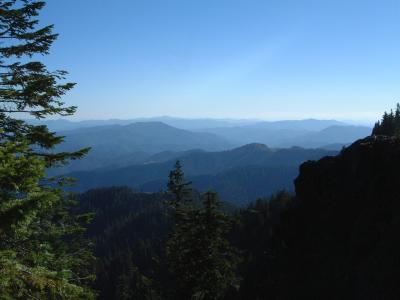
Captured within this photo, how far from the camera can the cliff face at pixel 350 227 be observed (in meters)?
20.3

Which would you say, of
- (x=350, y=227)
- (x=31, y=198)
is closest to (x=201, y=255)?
(x=350, y=227)

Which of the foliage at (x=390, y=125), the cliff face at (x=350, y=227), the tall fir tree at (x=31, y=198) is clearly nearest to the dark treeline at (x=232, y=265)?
the cliff face at (x=350, y=227)

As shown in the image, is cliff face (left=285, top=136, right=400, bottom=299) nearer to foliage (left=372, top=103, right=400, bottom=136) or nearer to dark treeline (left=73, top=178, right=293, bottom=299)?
dark treeline (left=73, top=178, right=293, bottom=299)

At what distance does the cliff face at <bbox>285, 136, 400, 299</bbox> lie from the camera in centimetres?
2031

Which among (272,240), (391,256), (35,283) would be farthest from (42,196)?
(272,240)

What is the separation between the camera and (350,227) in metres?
25.7

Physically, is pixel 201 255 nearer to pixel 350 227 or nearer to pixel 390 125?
pixel 350 227

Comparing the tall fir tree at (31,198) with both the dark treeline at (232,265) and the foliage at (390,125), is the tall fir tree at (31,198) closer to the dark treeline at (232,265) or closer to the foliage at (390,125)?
the dark treeline at (232,265)

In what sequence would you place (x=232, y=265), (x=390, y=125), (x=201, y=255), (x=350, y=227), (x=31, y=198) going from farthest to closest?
(x=390, y=125) → (x=232, y=265) → (x=201, y=255) → (x=350, y=227) → (x=31, y=198)

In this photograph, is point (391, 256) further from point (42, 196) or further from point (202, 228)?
point (42, 196)

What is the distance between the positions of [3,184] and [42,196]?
0.91 metres

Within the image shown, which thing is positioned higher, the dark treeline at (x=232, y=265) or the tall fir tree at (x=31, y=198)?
the tall fir tree at (x=31, y=198)

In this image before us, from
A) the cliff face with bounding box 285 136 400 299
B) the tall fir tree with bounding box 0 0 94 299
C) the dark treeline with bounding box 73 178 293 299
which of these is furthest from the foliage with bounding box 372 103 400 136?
the tall fir tree with bounding box 0 0 94 299

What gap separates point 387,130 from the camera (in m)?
87.2
